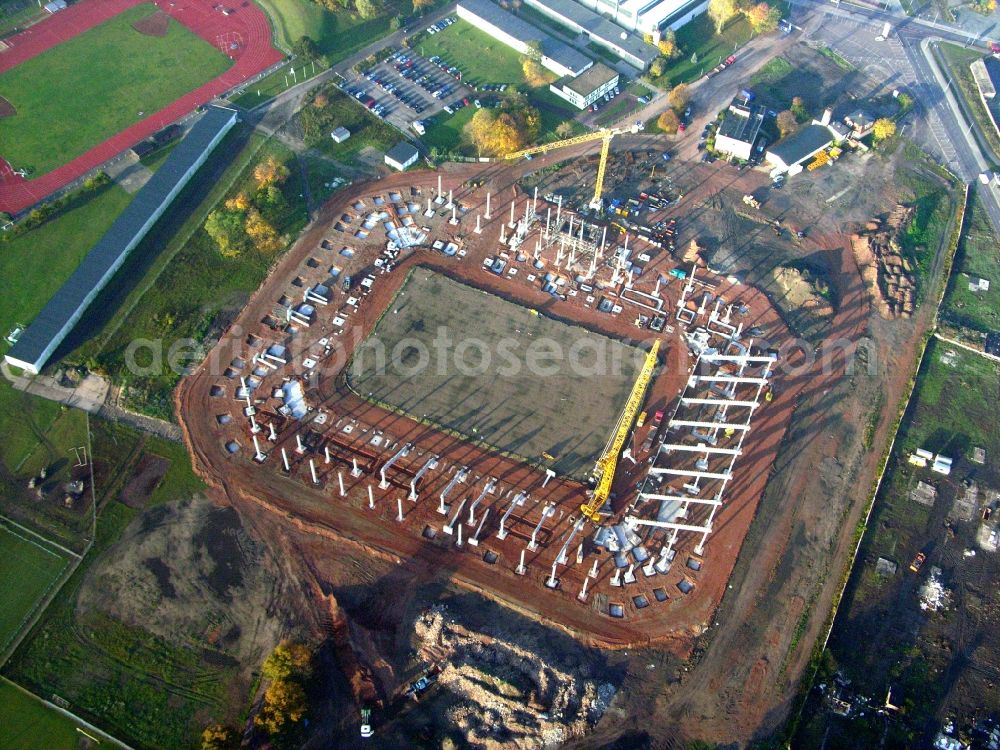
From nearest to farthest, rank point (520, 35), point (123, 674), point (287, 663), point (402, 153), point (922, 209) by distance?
point (287, 663) < point (123, 674) < point (922, 209) < point (402, 153) < point (520, 35)

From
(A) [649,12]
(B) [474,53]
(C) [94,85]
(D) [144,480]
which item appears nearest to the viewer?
(D) [144,480]

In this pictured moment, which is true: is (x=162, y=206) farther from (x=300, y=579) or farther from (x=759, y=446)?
(x=759, y=446)

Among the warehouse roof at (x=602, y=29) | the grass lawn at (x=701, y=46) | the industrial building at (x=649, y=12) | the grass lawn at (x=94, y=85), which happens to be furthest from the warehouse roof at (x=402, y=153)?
the industrial building at (x=649, y=12)

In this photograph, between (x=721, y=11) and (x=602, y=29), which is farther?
(x=721, y=11)

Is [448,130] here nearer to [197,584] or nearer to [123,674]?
[197,584]

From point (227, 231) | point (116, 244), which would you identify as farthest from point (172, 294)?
point (116, 244)

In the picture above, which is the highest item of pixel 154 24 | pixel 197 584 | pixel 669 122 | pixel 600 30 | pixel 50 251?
pixel 600 30

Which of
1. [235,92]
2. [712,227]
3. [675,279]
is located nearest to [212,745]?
[675,279]
